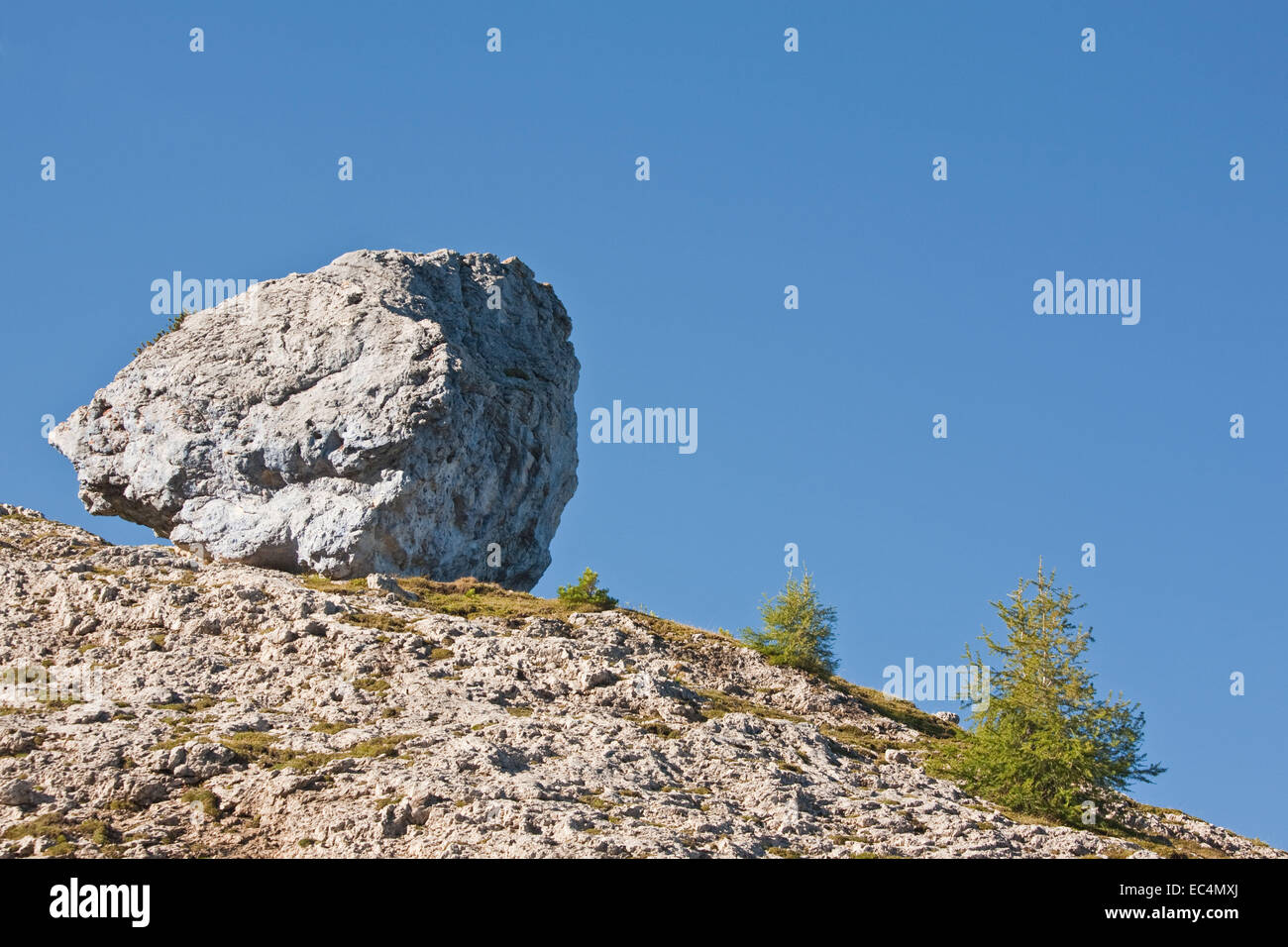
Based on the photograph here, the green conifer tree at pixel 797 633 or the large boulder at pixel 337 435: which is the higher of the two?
the large boulder at pixel 337 435

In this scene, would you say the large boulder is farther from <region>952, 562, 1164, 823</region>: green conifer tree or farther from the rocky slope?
<region>952, 562, 1164, 823</region>: green conifer tree

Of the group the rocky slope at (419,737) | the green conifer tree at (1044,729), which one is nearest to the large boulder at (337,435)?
the rocky slope at (419,737)

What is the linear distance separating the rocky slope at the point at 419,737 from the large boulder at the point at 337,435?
6.44 m

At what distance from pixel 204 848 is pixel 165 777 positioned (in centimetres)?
374

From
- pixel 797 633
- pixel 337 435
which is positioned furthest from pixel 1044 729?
pixel 337 435

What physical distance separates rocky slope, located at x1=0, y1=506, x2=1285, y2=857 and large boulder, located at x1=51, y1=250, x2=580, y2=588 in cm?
644

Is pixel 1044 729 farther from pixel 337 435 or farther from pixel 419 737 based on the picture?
pixel 337 435

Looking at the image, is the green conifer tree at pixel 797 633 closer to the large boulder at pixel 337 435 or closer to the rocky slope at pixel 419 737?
the rocky slope at pixel 419 737

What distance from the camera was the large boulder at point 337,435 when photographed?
59188 millimetres

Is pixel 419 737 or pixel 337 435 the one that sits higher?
pixel 337 435

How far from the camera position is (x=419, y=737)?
35938 mm

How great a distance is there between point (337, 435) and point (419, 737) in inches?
1059

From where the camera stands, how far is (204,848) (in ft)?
96.7

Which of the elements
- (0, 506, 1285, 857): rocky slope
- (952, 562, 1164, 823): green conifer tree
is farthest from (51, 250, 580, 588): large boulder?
(952, 562, 1164, 823): green conifer tree
